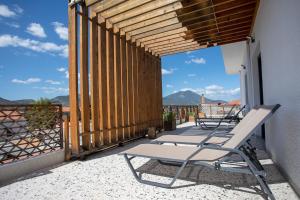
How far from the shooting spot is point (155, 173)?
323cm

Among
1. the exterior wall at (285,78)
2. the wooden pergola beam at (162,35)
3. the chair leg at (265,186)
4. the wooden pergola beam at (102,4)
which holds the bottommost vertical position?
the chair leg at (265,186)

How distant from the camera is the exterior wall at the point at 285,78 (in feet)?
7.60

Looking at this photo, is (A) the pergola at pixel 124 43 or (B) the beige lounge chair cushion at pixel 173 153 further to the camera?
(A) the pergola at pixel 124 43

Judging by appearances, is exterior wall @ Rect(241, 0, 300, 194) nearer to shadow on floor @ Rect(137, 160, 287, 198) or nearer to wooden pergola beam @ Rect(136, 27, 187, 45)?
shadow on floor @ Rect(137, 160, 287, 198)

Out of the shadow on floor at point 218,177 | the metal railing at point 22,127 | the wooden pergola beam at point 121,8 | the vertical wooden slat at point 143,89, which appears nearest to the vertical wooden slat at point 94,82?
the wooden pergola beam at point 121,8

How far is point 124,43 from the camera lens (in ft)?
20.4

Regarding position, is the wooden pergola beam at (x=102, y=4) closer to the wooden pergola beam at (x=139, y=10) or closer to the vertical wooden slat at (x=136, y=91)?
the wooden pergola beam at (x=139, y=10)

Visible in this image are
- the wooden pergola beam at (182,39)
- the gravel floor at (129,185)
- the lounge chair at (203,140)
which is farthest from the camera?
the wooden pergola beam at (182,39)

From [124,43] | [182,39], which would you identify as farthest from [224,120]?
[124,43]

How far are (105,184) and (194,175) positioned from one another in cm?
136

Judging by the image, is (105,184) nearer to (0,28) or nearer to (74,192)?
(74,192)

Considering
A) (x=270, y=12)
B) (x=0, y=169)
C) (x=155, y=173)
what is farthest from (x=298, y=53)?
(x=0, y=169)

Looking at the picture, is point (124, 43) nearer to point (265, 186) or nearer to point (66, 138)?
point (66, 138)

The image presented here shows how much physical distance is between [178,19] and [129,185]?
14.3ft
